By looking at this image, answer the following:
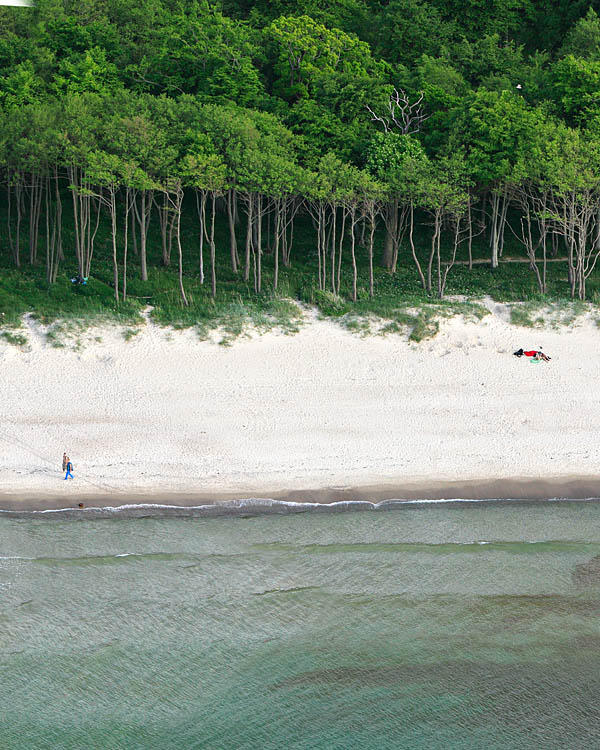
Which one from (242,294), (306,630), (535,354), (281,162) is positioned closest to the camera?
(306,630)

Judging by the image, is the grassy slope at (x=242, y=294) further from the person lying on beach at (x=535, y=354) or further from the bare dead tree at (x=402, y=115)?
the bare dead tree at (x=402, y=115)

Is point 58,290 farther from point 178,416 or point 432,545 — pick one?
point 432,545

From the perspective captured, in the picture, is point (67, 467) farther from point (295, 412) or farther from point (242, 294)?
point (242, 294)

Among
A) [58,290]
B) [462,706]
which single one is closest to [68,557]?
[462,706]

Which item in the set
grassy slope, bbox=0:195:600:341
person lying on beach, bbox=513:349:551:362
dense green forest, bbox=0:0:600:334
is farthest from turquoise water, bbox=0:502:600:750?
dense green forest, bbox=0:0:600:334

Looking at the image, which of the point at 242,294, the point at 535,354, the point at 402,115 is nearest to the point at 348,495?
the point at 535,354

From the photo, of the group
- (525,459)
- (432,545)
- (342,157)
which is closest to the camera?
(432,545)

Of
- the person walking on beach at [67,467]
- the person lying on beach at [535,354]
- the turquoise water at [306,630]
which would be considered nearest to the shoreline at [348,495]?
the turquoise water at [306,630]
